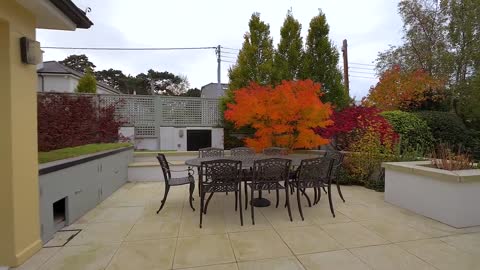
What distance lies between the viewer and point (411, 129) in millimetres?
6719

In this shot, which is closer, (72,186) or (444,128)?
(72,186)

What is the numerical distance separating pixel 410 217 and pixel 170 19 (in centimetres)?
949

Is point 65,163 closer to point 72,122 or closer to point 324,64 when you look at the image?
point 72,122

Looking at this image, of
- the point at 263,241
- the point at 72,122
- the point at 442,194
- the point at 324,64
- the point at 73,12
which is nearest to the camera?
the point at 73,12

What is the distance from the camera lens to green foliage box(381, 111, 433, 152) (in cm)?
657

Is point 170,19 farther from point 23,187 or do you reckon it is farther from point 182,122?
point 23,187

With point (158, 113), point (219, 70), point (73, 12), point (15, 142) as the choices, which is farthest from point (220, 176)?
point (219, 70)

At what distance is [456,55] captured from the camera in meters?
11.4

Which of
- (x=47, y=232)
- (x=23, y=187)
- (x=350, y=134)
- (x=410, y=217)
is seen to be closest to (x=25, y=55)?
(x=23, y=187)

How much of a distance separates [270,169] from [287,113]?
2.46m

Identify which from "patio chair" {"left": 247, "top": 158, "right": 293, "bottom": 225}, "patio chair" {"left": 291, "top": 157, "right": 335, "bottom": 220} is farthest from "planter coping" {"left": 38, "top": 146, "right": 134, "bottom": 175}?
"patio chair" {"left": 291, "top": 157, "right": 335, "bottom": 220}

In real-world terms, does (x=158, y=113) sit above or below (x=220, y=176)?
above

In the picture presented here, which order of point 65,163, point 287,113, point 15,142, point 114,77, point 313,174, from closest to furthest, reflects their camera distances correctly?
point 15,142
point 65,163
point 313,174
point 287,113
point 114,77

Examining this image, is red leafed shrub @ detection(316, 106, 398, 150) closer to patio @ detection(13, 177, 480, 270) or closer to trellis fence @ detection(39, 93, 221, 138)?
patio @ detection(13, 177, 480, 270)
